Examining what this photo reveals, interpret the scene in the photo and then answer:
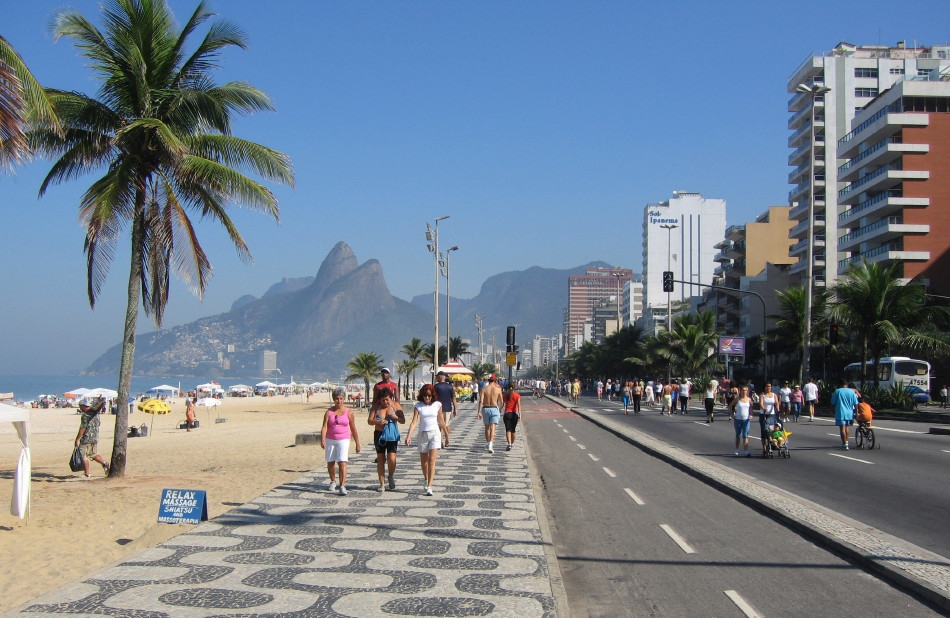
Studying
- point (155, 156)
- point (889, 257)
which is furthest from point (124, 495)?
point (889, 257)

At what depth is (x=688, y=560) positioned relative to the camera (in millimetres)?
7887

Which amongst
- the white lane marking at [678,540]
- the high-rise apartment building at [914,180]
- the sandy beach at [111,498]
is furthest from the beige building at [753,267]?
the white lane marking at [678,540]

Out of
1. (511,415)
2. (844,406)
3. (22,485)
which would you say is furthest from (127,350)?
(844,406)

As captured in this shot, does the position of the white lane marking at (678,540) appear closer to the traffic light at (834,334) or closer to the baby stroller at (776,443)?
the baby stroller at (776,443)

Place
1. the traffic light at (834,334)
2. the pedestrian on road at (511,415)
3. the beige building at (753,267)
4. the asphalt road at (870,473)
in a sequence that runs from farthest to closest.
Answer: the beige building at (753,267) → the traffic light at (834,334) → the pedestrian on road at (511,415) → the asphalt road at (870,473)

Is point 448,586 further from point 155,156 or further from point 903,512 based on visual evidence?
point 155,156

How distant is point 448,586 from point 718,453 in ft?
45.4

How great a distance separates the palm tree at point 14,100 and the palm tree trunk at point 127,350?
220 inches

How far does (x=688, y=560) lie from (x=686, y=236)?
18291 cm

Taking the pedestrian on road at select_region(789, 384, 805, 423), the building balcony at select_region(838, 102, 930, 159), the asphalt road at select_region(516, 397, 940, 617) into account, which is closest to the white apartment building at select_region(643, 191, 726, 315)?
the building balcony at select_region(838, 102, 930, 159)

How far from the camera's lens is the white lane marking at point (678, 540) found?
833 centimetres

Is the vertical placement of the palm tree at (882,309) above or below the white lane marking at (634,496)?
above

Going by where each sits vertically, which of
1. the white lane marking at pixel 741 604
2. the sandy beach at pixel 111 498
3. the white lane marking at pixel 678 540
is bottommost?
the sandy beach at pixel 111 498

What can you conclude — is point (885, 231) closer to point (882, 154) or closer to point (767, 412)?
point (882, 154)
